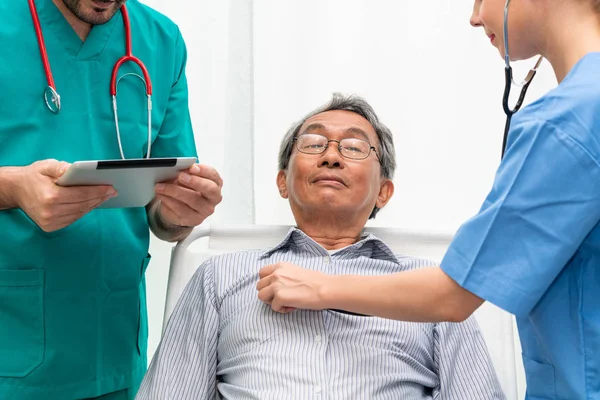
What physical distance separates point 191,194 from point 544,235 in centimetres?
78

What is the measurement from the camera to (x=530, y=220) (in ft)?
3.07

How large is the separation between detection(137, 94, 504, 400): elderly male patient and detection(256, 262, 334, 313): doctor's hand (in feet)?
0.43

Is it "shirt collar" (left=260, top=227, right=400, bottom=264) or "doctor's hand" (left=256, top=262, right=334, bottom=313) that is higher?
"doctor's hand" (left=256, top=262, right=334, bottom=313)

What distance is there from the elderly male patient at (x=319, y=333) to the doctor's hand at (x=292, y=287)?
13cm

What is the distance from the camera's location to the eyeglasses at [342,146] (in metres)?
1.77

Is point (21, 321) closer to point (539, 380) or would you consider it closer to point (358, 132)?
point (358, 132)

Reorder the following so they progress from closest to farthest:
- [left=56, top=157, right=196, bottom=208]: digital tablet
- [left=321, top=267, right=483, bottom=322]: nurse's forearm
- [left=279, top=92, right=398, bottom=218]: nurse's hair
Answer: [left=321, top=267, right=483, bottom=322]: nurse's forearm, [left=56, top=157, right=196, bottom=208]: digital tablet, [left=279, top=92, right=398, bottom=218]: nurse's hair

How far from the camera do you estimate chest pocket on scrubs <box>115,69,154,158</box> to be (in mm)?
1607

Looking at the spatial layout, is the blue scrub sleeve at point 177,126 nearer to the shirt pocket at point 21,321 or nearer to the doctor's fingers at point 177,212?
the doctor's fingers at point 177,212

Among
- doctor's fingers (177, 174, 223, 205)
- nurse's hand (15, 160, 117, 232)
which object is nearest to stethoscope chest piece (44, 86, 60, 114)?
nurse's hand (15, 160, 117, 232)

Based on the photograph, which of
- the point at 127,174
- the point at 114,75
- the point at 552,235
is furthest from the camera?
the point at 114,75

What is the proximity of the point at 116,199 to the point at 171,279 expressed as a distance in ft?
1.48

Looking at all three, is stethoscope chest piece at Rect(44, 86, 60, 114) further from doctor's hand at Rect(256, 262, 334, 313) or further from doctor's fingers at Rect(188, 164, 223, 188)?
doctor's hand at Rect(256, 262, 334, 313)

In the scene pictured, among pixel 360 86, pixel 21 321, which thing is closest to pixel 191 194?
pixel 21 321
